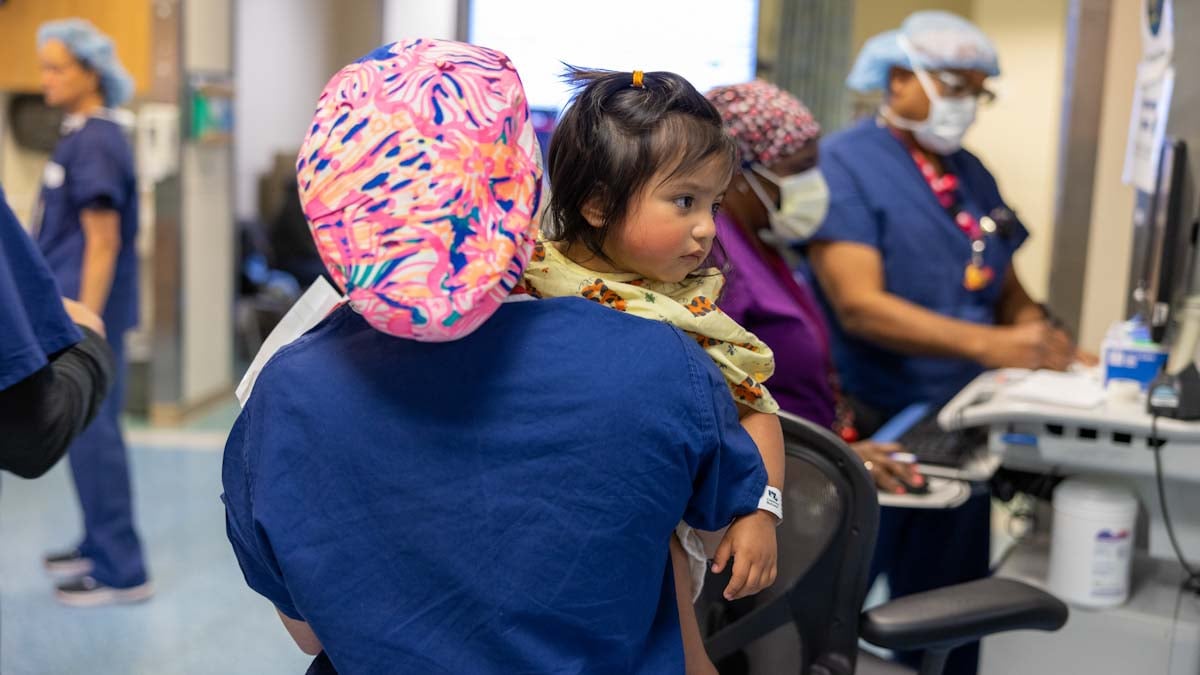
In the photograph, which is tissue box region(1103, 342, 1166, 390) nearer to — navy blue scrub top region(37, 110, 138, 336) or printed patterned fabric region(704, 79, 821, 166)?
printed patterned fabric region(704, 79, 821, 166)

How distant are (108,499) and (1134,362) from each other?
2.43m

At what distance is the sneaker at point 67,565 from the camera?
3229 mm

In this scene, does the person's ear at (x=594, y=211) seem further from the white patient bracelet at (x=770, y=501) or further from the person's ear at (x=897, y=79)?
the person's ear at (x=897, y=79)

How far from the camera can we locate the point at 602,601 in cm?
90

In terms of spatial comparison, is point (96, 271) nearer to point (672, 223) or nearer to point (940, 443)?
point (940, 443)

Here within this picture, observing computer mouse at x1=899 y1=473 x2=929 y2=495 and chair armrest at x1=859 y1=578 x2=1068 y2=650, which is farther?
computer mouse at x1=899 y1=473 x2=929 y2=495

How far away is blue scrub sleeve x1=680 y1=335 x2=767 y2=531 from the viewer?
924 millimetres

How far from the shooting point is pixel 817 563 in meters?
1.47

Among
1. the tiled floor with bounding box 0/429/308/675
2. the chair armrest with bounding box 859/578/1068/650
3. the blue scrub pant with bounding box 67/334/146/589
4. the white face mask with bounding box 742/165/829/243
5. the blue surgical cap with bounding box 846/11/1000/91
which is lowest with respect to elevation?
the tiled floor with bounding box 0/429/308/675

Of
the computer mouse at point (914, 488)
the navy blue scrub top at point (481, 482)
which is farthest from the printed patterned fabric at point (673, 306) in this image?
the computer mouse at point (914, 488)

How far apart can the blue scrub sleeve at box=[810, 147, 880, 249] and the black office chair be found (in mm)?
1131

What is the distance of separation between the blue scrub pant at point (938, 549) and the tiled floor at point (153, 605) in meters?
1.17

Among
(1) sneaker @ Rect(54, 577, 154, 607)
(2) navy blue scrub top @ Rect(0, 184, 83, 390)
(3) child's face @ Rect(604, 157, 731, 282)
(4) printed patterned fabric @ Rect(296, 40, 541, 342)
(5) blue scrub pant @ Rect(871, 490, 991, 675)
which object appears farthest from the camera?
(1) sneaker @ Rect(54, 577, 154, 607)

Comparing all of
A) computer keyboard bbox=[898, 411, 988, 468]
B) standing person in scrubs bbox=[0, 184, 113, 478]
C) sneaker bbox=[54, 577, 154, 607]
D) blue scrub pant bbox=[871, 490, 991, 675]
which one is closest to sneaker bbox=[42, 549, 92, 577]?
sneaker bbox=[54, 577, 154, 607]
